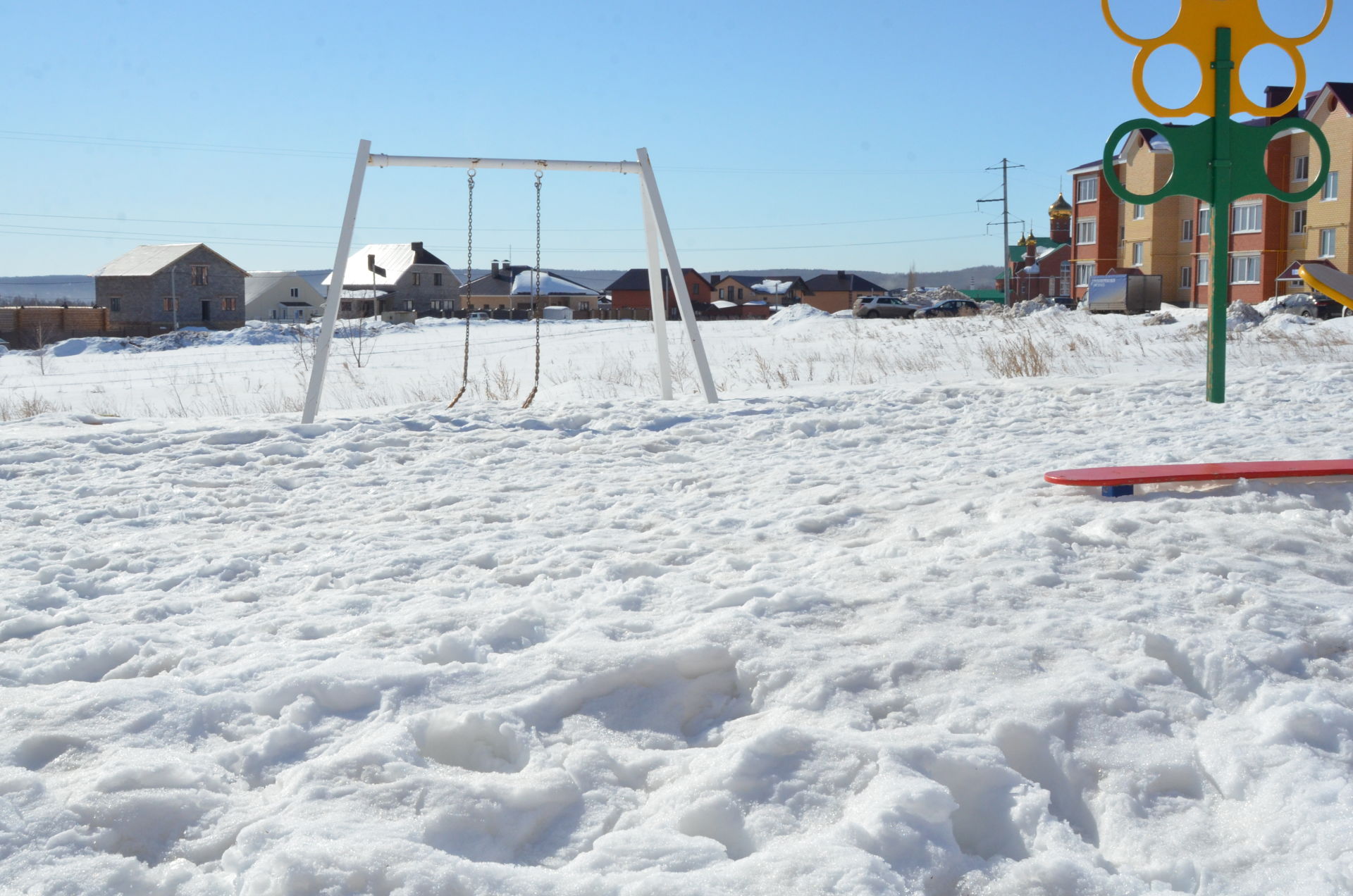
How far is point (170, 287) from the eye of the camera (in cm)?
5431

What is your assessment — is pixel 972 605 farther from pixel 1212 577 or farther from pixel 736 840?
pixel 736 840

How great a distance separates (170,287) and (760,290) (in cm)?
4921

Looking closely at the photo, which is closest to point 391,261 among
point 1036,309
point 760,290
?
point 760,290

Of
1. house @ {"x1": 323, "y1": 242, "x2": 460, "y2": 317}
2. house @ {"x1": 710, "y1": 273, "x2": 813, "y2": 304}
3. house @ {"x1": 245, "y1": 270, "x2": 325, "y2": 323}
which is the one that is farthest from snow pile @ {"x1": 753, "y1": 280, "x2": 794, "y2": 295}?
house @ {"x1": 245, "y1": 270, "x2": 325, "y2": 323}

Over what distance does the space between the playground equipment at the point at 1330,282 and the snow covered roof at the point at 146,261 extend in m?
53.5

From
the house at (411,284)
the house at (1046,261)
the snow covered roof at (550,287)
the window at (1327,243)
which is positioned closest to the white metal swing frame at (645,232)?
the window at (1327,243)

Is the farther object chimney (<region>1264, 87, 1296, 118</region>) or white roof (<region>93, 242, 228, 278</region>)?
white roof (<region>93, 242, 228, 278</region>)

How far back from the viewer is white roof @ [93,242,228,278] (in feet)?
177

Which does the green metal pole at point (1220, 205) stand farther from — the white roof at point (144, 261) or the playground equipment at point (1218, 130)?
the white roof at point (144, 261)

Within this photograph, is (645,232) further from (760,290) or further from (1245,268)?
(760,290)

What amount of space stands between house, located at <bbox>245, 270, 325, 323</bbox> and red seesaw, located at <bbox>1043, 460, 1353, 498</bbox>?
7130 cm

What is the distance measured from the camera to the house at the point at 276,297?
235ft

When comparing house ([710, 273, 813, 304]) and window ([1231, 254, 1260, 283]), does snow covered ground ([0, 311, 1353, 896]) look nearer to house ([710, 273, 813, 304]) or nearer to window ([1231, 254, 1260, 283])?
window ([1231, 254, 1260, 283])

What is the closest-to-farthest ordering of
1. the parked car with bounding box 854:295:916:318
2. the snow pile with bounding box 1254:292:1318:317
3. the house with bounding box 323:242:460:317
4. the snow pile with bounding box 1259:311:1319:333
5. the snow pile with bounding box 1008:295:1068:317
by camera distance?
the snow pile with bounding box 1259:311:1319:333, the snow pile with bounding box 1254:292:1318:317, the snow pile with bounding box 1008:295:1068:317, the parked car with bounding box 854:295:916:318, the house with bounding box 323:242:460:317
